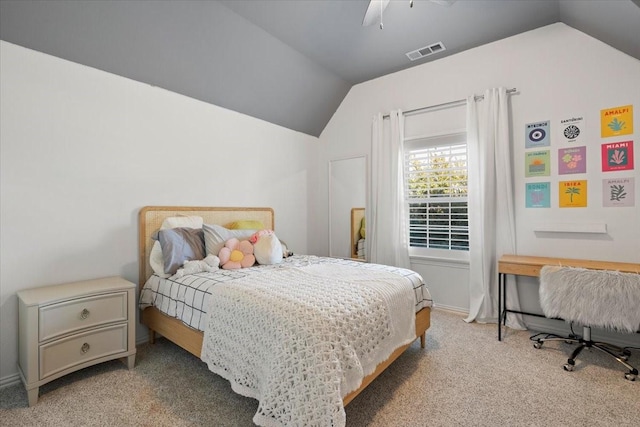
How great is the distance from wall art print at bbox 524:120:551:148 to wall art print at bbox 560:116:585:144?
11cm

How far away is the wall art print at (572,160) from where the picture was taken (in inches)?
105

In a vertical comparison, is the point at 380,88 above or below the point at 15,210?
above

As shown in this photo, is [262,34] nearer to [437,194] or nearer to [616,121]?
[437,194]

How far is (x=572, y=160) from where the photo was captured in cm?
272

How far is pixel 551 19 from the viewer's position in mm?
2713

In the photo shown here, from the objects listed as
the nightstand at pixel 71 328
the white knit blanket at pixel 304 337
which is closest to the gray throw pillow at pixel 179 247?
the nightstand at pixel 71 328

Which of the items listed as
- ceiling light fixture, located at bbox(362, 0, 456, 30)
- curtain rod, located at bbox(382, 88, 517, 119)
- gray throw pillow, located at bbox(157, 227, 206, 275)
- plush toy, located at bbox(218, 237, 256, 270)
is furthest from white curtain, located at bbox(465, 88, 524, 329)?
gray throw pillow, located at bbox(157, 227, 206, 275)

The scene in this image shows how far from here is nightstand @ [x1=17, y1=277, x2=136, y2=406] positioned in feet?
5.83

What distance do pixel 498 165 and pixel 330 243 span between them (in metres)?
2.37

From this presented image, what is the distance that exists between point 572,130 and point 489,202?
3.05 ft

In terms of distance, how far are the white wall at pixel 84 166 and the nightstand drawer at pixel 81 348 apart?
471 mm

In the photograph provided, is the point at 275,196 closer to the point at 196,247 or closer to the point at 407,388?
the point at 196,247

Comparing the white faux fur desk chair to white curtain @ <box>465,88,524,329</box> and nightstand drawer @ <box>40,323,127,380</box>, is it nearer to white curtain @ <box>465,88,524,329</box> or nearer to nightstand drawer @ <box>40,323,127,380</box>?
white curtain @ <box>465,88,524,329</box>

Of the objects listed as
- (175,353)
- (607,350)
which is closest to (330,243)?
(175,353)
